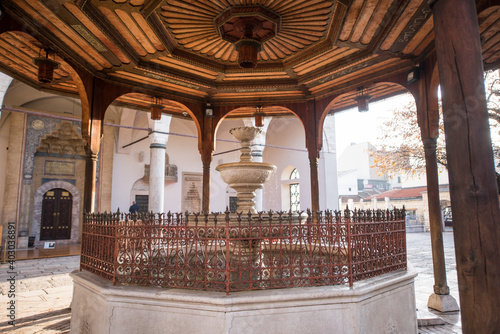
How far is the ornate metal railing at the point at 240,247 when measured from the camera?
3.17 m

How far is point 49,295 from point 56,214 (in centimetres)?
878

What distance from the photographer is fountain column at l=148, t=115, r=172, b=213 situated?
1061 cm

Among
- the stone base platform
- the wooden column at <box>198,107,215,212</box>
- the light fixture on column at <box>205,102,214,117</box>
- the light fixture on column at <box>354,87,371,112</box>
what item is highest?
the light fixture on column at <box>205,102,214,117</box>

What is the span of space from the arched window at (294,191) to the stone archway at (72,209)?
9.97 meters

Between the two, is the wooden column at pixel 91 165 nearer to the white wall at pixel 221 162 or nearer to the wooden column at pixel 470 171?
the wooden column at pixel 470 171

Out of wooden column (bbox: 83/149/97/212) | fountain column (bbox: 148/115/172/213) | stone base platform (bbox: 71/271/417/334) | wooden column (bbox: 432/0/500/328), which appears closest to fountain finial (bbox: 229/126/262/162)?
stone base platform (bbox: 71/271/417/334)

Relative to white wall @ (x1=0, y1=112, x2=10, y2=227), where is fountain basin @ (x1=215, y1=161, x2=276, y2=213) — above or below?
below

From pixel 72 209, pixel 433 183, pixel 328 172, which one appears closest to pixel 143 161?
pixel 72 209

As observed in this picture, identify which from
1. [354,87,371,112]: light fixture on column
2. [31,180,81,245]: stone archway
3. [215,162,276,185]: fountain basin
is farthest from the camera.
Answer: [31,180,81,245]: stone archway

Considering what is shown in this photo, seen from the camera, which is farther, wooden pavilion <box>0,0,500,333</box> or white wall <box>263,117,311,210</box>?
white wall <box>263,117,311,210</box>

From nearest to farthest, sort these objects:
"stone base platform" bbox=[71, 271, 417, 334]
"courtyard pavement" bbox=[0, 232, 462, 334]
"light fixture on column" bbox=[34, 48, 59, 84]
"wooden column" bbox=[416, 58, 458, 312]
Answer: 1. "stone base platform" bbox=[71, 271, 417, 334]
2. "courtyard pavement" bbox=[0, 232, 462, 334]
3. "light fixture on column" bbox=[34, 48, 59, 84]
4. "wooden column" bbox=[416, 58, 458, 312]

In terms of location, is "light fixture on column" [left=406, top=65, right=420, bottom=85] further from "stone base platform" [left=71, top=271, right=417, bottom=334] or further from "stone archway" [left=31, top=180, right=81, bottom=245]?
"stone archway" [left=31, top=180, right=81, bottom=245]

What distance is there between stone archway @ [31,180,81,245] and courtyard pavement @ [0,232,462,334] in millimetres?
4085

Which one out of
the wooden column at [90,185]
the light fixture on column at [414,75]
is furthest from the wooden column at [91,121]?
the light fixture on column at [414,75]
